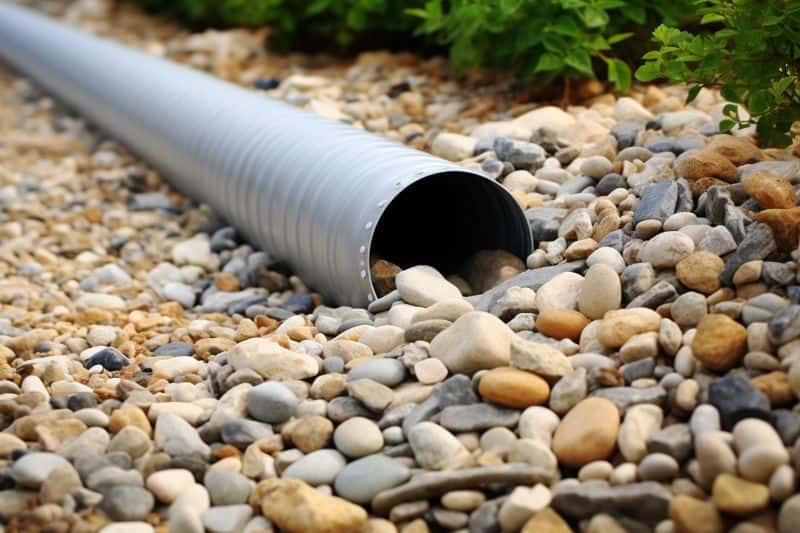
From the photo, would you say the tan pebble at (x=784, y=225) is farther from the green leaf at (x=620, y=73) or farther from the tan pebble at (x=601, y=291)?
the green leaf at (x=620, y=73)

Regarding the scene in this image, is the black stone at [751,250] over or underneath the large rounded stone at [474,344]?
over

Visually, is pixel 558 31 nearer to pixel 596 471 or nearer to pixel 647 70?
pixel 647 70

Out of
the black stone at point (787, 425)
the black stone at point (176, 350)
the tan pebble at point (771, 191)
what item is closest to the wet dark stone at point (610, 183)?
the tan pebble at point (771, 191)

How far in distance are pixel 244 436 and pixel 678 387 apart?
1022mm

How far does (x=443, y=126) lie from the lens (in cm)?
448

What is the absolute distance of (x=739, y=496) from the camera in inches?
73.7

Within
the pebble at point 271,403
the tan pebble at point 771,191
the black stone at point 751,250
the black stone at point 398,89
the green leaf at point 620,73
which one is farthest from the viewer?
the black stone at point 398,89

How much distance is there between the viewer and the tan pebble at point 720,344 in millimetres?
2230

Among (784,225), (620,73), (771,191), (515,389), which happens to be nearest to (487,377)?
(515,389)

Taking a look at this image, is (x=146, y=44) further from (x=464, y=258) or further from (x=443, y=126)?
(x=464, y=258)

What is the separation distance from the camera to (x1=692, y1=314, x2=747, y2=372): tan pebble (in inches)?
87.8

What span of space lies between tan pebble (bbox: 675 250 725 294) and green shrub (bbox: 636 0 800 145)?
0.62 meters

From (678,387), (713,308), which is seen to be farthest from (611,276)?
(678,387)

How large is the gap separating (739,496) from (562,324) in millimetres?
797
